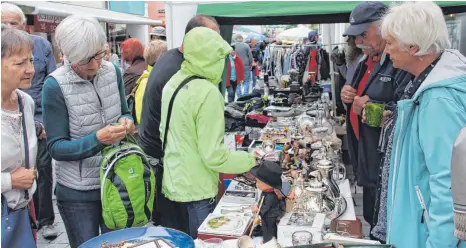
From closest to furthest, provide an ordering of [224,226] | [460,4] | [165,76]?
[224,226] < [165,76] < [460,4]

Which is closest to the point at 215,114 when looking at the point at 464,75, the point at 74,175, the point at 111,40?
the point at 74,175

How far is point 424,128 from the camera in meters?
1.53

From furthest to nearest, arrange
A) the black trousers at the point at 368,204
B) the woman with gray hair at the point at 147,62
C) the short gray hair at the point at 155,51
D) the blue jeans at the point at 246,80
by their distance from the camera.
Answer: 1. the blue jeans at the point at 246,80
2. the short gray hair at the point at 155,51
3. the woman with gray hair at the point at 147,62
4. the black trousers at the point at 368,204

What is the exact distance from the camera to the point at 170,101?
2.19 metres

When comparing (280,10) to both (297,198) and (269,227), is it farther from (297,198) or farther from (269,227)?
(269,227)

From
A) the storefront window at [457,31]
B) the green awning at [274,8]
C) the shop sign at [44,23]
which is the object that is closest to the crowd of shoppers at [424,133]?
the green awning at [274,8]

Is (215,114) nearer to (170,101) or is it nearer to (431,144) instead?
(170,101)

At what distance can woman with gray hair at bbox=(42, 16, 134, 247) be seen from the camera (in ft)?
6.49

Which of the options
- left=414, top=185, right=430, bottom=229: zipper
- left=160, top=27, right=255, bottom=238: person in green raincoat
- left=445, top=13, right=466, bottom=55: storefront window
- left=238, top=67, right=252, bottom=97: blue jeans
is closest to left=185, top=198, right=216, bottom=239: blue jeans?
left=160, top=27, right=255, bottom=238: person in green raincoat

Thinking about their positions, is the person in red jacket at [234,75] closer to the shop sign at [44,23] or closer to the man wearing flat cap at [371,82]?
the shop sign at [44,23]

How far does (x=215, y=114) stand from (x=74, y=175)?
2.30 feet

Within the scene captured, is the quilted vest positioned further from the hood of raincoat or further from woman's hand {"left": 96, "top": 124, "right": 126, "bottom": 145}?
the hood of raincoat

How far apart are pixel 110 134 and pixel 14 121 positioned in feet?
1.28

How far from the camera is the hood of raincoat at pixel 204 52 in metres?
2.16
